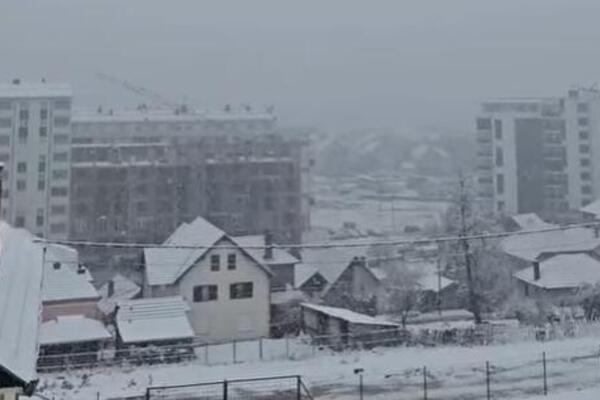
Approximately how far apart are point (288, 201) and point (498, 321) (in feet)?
77.1

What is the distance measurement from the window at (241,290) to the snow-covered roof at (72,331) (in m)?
4.11

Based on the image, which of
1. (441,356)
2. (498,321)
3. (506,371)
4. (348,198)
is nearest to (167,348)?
(441,356)

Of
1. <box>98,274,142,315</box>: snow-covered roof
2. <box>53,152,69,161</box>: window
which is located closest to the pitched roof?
<box>98,274,142,315</box>: snow-covered roof

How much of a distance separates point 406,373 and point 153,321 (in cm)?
698

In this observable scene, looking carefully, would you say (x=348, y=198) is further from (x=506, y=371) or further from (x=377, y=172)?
(x=506, y=371)

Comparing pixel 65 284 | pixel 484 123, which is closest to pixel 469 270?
pixel 65 284

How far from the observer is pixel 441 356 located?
1418 cm

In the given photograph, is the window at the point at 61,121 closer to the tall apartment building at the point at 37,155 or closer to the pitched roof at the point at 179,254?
the tall apartment building at the point at 37,155

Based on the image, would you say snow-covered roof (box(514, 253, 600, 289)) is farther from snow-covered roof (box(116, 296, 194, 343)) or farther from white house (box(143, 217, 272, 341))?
snow-covered roof (box(116, 296, 194, 343))

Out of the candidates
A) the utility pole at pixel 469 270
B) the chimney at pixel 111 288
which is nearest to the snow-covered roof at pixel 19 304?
the utility pole at pixel 469 270

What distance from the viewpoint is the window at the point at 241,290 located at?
20656 millimetres

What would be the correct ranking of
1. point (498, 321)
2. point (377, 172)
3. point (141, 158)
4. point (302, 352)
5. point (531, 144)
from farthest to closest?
point (377, 172), point (531, 144), point (141, 158), point (498, 321), point (302, 352)

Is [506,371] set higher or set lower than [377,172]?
lower

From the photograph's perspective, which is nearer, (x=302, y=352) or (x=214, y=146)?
(x=302, y=352)
